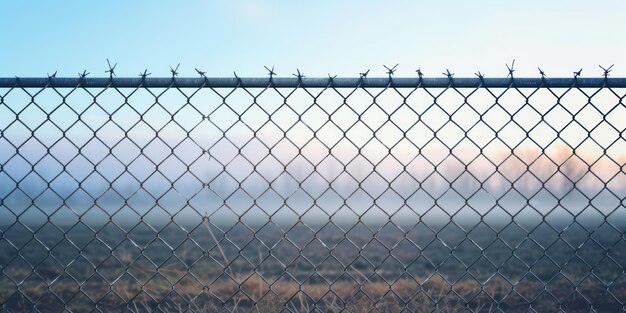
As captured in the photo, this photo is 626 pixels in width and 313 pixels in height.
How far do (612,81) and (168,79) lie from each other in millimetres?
2014

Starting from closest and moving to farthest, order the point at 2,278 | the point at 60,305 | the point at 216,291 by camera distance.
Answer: the point at 60,305
the point at 216,291
the point at 2,278

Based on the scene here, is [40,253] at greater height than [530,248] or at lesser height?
lesser

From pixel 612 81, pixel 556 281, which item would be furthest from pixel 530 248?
pixel 612 81

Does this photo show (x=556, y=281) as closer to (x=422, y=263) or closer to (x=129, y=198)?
(x=422, y=263)

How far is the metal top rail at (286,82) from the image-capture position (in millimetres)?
2395

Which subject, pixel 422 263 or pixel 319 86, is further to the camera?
pixel 422 263

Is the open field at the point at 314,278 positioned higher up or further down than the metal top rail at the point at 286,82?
further down

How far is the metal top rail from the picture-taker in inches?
94.3

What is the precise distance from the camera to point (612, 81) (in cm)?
255

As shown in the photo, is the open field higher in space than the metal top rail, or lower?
lower

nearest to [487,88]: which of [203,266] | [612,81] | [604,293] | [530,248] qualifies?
[612,81]

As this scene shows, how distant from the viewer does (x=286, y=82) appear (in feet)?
7.85

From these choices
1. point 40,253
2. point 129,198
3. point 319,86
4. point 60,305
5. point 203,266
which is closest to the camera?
point 319,86

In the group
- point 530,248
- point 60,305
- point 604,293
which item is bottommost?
point 60,305
